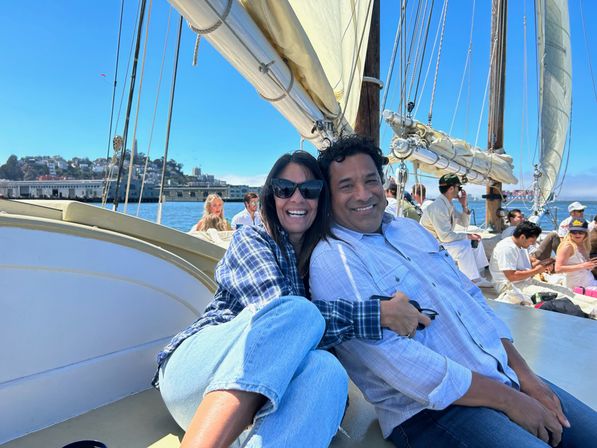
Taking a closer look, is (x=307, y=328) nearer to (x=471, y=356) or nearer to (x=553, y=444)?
(x=471, y=356)

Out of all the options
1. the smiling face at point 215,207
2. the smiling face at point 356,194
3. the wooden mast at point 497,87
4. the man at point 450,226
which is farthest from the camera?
the wooden mast at point 497,87

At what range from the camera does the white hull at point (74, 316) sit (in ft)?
3.95

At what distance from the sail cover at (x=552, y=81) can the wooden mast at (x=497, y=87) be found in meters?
1.62

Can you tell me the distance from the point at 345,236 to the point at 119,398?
1.07m

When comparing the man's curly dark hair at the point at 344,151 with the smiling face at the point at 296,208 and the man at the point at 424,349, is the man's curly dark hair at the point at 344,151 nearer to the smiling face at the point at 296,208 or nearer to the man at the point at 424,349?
the man at the point at 424,349

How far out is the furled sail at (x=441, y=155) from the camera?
5.21 metres

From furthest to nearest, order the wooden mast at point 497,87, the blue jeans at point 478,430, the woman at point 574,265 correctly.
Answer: the wooden mast at point 497,87
the woman at point 574,265
the blue jeans at point 478,430

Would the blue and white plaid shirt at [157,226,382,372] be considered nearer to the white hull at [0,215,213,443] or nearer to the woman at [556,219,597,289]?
the white hull at [0,215,213,443]

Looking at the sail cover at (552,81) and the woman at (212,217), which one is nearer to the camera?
the woman at (212,217)

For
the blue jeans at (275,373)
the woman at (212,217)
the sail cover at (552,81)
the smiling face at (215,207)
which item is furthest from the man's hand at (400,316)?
the sail cover at (552,81)

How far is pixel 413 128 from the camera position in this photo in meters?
5.66

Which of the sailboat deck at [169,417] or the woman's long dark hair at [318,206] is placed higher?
the woman's long dark hair at [318,206]

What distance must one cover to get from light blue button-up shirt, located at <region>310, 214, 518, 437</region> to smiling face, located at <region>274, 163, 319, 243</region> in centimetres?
10

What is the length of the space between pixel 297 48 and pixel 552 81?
9.79m
